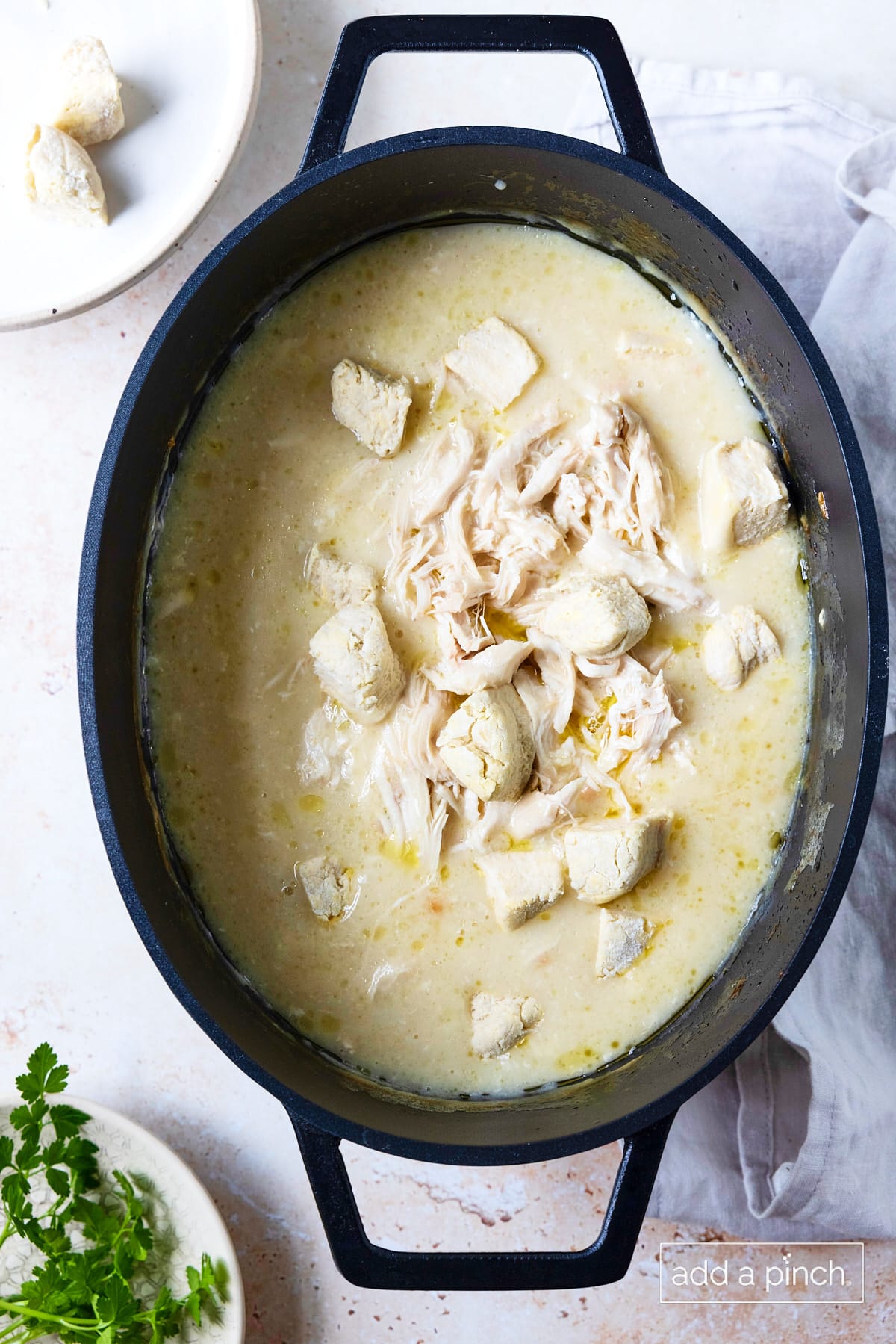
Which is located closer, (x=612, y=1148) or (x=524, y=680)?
(x=524, y=680)

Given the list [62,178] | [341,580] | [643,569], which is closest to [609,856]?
[643,569]

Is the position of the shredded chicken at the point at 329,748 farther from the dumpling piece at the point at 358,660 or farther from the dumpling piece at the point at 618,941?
the dumpling piece at the point at 618,941

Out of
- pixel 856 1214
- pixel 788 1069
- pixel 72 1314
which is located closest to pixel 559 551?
pixel 788 1069

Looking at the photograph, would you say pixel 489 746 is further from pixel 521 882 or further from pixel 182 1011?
pixel 182 1011

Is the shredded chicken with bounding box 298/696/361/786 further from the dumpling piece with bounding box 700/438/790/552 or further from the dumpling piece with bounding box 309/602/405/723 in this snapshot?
the dumpling piece with bounding box 700/438/790/552

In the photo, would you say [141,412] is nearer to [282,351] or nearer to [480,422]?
[282,351]

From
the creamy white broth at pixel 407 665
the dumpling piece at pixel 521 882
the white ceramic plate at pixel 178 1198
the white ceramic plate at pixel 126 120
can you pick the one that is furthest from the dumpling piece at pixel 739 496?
the white ceramic plate at pixel 178 1198
